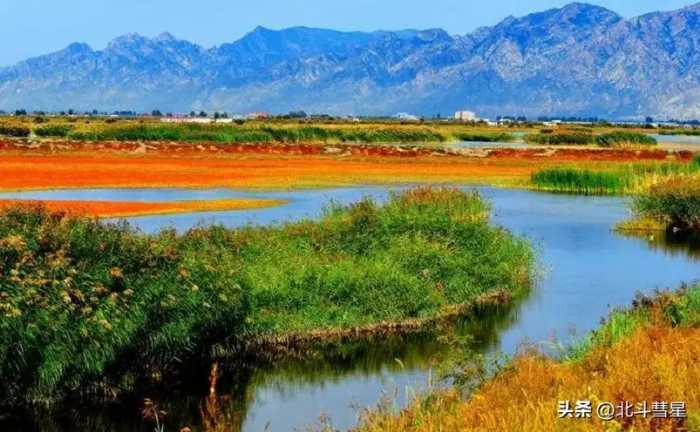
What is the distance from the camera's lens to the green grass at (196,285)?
1567cm

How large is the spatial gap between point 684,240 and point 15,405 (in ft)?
92.7

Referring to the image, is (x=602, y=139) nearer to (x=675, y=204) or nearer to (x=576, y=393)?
(x=675, y=204)

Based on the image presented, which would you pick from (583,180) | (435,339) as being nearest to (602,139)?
(583,180)

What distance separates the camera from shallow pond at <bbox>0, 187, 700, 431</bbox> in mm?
16656

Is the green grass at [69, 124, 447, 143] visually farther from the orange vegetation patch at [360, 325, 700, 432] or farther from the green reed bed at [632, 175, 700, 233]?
the orange vegetation patch at [360, 325, 700, 432]

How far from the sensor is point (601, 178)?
6050 cm

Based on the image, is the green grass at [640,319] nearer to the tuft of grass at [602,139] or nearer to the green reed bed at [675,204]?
the green reed bed at [675,204]

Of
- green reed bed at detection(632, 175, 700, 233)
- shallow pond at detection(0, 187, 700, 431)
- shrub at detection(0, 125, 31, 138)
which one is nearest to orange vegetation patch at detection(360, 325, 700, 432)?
shallow pond at detection(0, 187, 700, 431)

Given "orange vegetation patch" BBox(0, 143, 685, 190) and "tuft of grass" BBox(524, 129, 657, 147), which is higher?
"orange vegetation patch" BBox(0, 143, 685, 190)

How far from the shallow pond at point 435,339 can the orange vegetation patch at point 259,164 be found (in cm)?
1830

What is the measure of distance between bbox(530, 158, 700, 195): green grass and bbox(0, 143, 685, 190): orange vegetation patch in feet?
17.2

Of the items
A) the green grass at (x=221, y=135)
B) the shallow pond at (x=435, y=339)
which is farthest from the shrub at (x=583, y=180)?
the green grass at (x=221, y=135)

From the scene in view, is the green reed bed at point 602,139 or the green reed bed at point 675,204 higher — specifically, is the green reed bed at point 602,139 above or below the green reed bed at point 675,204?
below

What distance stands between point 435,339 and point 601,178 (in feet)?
136
